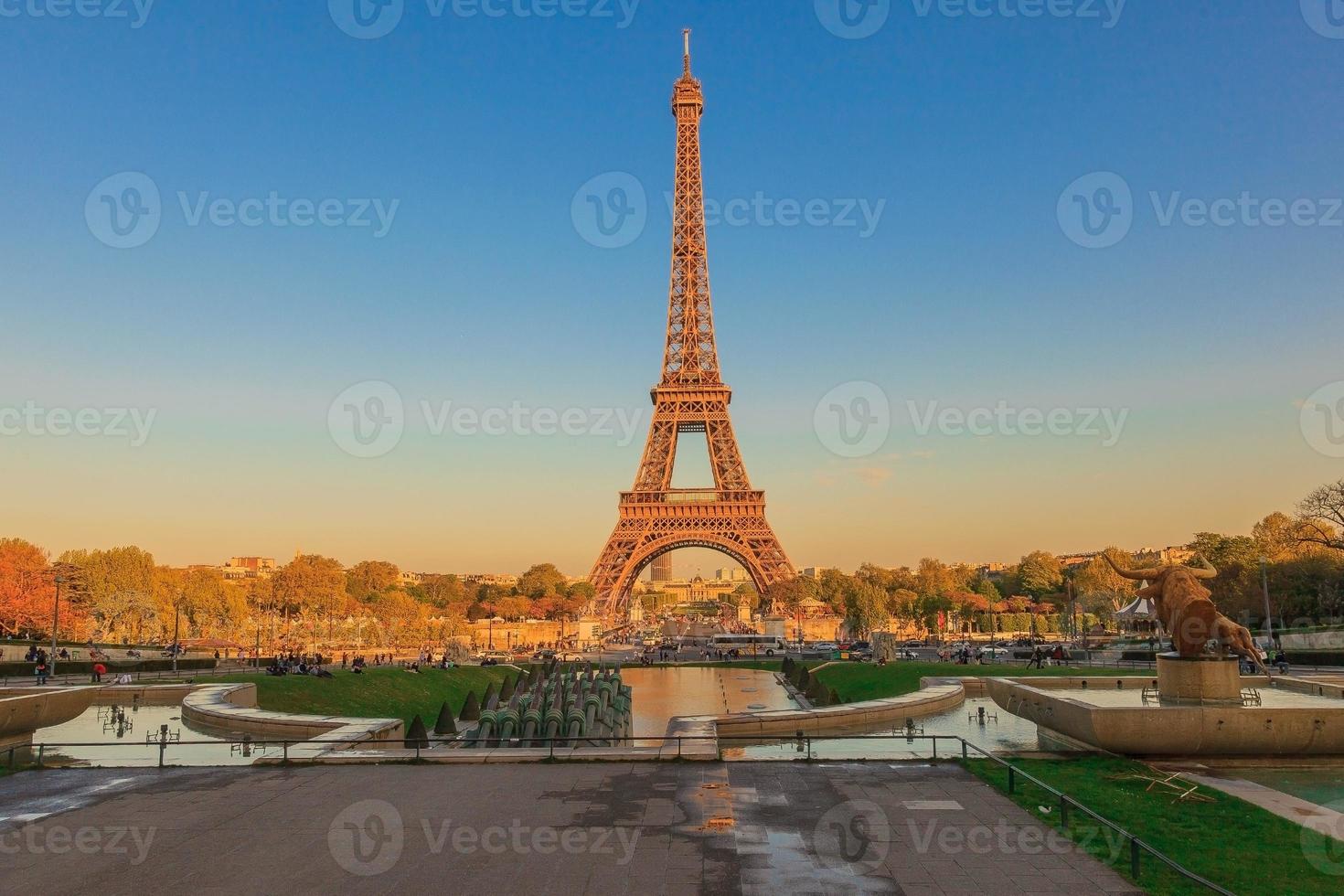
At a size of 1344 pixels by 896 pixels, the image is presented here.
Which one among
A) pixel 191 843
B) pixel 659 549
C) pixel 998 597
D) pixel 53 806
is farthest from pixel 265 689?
pixel 998 597

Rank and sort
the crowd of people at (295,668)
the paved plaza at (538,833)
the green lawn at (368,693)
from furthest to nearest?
the crowd of people at (295,668), the green lawn at (368,693), the paved plaza at (538,833)

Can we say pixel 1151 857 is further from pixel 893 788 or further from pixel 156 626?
pixel 156 626

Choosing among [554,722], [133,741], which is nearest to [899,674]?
[554,722]

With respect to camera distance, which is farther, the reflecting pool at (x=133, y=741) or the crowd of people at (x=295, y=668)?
the crowd of people at (x=295, y=668)

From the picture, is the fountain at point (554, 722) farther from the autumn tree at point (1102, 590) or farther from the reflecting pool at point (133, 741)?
the autumn tree at point (1102, 590)

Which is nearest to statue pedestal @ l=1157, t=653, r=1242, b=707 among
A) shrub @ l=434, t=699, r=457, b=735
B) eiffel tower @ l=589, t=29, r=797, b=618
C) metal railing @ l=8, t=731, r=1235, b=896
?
metal railing @ l=8, t=731, r=1235, b=896

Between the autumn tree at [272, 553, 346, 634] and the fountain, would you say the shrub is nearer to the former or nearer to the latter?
the fountain

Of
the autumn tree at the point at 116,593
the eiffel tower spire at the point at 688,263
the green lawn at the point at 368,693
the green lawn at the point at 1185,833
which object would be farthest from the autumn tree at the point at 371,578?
the green lawn at the point at 1185,833

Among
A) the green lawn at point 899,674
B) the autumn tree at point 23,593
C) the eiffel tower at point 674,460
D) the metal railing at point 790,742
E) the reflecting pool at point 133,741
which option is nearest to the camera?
the metal railing at point 790,742
